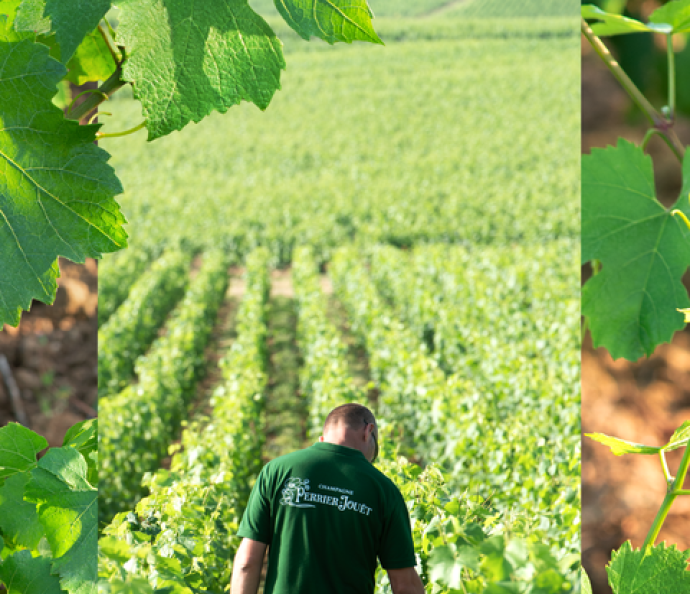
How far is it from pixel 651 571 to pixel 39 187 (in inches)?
38.5

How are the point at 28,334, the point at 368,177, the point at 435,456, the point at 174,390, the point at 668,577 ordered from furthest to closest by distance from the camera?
the point at 368,177
the point at 28,334
the point at 174,390
the point at 435,456
the point at 668,577

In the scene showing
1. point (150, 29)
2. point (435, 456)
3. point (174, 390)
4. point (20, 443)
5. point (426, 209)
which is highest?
point (150, 29)

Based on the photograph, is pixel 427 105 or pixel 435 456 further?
pixel 427 105

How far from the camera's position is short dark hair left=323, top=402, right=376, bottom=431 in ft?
3.89

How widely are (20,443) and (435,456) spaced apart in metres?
3.36

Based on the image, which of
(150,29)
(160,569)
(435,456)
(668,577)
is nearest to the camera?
(150,29)

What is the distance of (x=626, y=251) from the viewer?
3.31ft

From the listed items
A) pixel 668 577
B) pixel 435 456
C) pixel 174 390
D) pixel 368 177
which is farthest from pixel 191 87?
pixel 368 177

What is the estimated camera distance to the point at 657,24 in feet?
3.32

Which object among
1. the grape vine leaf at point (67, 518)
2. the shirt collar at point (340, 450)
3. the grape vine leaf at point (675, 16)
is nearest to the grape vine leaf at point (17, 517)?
the grape vine leaf at point (67, 518)

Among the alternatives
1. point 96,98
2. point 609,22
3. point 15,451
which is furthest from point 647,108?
point 15,451

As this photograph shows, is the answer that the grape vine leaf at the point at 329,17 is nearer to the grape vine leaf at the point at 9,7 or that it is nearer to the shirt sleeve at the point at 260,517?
the grape vine leaf at the point at 9,7

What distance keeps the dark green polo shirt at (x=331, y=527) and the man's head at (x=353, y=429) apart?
2.5 inches

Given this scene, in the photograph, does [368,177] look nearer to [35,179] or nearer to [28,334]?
[28,334]
